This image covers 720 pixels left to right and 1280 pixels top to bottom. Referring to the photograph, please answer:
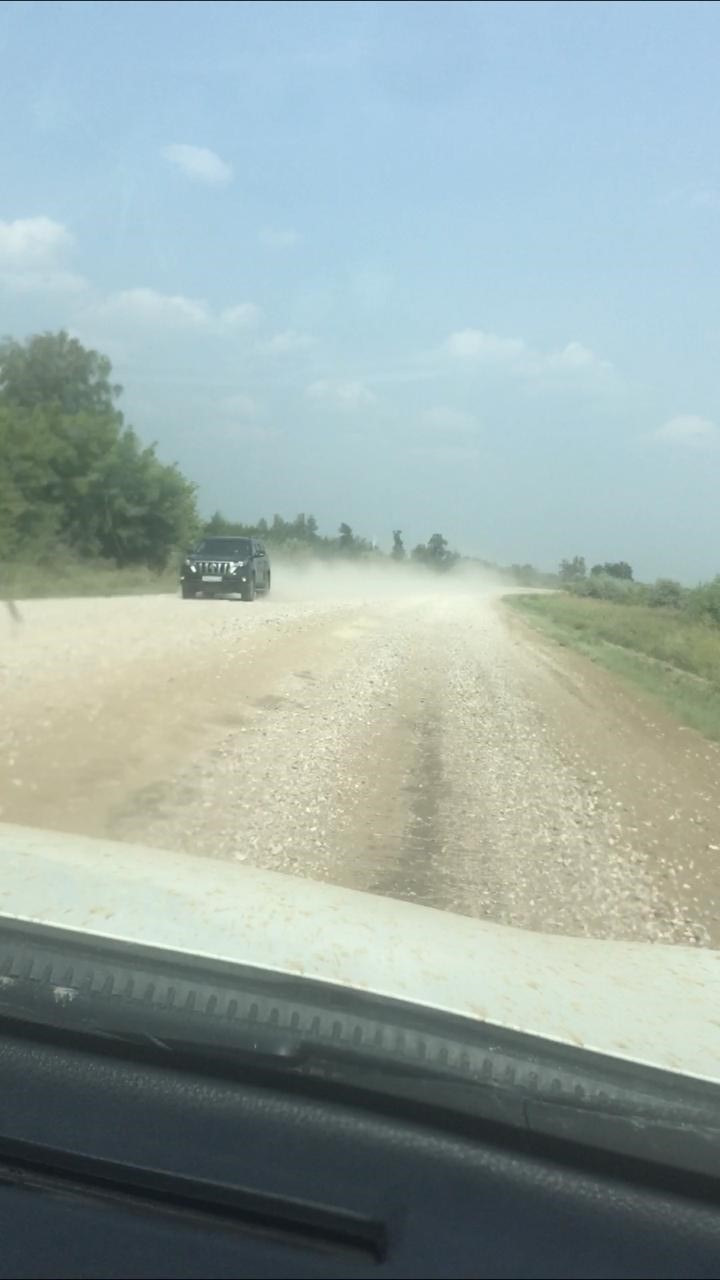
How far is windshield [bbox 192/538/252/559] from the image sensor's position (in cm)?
3231

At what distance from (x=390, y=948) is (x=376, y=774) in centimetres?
665

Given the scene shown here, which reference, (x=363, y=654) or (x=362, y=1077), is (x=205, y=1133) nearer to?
(x=362, y=1077)

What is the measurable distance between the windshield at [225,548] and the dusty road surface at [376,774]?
13394 millimetres

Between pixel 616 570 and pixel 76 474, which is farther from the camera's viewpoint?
pixel 616 570

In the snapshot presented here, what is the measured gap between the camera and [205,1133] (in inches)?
96.4

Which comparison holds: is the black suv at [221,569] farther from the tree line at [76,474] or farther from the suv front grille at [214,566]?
the tree line at [76,474]

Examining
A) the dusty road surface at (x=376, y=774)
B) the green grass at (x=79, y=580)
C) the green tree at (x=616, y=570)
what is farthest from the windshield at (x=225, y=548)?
the green tree at (x=616, y=570)

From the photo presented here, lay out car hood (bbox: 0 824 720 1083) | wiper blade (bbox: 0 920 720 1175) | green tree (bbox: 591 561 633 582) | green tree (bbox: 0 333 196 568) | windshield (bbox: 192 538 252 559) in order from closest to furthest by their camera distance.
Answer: wiper blade (bbox: 0 920 720 1175) → car hood (bbox: 0 824 720 1083) → windshield (bbox: 192 538 252 559) → green tree (bbox: 0 333 196 568) → green tree (bbox: 591 561 633 582)

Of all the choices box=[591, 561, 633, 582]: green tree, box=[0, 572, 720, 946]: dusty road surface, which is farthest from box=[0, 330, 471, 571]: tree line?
box=[591, 561, 633, 582]: green tree

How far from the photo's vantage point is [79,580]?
112 feet

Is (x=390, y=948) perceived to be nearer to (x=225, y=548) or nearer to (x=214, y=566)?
(x=214, y=566)

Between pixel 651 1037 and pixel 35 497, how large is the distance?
115 ft

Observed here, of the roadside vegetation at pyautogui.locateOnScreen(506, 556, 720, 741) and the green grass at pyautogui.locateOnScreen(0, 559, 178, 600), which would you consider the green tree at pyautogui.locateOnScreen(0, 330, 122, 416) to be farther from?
the roadside vegetation at pyautogui.locateOnScreen(506, 556, 720, 741)

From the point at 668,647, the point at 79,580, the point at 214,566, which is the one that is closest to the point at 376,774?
the point at 214,566
